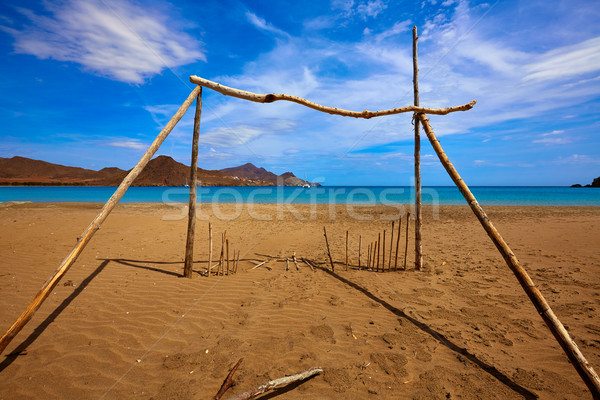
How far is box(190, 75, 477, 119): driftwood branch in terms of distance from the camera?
5.11 meters

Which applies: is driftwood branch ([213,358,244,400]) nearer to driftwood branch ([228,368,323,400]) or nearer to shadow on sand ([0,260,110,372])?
driftwood branch ([228,368,323,400])

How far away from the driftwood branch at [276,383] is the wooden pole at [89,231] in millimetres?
2482

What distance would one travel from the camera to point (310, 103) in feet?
17.1

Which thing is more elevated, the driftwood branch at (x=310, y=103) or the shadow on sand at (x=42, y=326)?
the driftwood branch at (x=310, y=103)

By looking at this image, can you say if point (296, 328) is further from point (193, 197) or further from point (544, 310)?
point (193, 197)

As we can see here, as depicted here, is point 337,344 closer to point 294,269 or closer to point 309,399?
point 309,399

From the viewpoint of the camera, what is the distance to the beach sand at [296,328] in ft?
8.87

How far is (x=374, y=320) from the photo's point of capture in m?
3.98

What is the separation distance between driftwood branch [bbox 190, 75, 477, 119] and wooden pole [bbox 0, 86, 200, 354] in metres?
0.36

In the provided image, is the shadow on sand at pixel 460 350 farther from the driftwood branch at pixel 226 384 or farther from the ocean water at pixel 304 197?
the ocean water at pixel 304 197

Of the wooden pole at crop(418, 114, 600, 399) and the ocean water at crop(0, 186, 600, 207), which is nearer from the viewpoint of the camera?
the wooden pole at crop(418, 114, 600, 399)

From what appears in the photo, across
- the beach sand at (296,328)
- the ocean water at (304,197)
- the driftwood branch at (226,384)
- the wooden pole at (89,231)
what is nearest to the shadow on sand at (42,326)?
the beach sand at (296,328)

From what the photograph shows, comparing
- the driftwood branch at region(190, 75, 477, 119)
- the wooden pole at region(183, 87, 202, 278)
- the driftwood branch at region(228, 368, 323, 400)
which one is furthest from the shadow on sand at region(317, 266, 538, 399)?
the wooden pole at region(183, 87, 202, 278)

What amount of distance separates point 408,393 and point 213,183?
4199 inches
